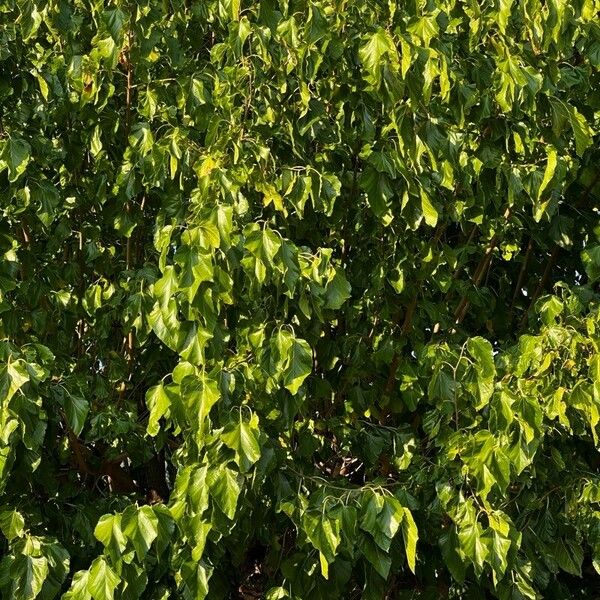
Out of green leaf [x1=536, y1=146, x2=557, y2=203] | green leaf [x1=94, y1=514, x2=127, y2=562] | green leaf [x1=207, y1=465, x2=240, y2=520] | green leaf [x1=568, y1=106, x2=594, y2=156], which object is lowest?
green leaf [x1=94, y1=514, x2=127, y2=562]

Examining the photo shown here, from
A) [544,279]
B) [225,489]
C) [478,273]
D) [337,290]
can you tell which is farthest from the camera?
[544,279]

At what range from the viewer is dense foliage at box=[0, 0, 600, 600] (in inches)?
113

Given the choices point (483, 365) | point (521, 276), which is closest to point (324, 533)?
point (483, 365)

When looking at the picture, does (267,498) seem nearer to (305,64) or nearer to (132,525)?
(132,525)

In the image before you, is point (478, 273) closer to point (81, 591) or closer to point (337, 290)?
point (337, 290)

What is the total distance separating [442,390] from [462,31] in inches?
43.9

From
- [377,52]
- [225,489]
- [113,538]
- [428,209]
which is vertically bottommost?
[113,538]

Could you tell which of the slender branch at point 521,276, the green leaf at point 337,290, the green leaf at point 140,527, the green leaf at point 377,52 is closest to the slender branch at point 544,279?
the slender branch at point 521,276

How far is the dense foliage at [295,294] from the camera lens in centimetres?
286

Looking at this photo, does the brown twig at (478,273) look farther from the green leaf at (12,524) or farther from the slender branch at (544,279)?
the green leaf at (12,524)

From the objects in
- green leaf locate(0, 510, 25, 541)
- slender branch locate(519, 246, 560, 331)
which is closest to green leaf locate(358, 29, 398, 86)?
green leaf locate(0, 510, 25, 541)

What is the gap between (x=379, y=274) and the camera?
12.0ft

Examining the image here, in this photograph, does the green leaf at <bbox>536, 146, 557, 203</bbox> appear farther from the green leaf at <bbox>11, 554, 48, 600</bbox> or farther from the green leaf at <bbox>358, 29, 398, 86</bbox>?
the green leaf at <bbox>11, 554, 48, 600</bbox>

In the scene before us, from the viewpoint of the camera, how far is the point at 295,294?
9.89 ft
